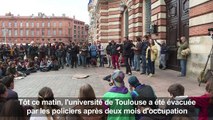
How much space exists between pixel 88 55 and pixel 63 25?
353ft

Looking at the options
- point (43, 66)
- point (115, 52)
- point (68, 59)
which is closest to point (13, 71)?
point (43, 66)

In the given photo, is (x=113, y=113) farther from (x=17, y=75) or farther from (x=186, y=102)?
(x=17, y=75)

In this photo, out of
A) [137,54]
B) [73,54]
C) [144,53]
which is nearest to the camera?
[144,53]

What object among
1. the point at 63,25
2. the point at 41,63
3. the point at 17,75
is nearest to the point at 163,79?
the point at 17,75

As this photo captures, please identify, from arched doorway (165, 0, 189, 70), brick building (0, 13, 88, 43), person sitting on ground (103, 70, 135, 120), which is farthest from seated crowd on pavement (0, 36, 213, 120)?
brick building (0, 13, 88, 43)

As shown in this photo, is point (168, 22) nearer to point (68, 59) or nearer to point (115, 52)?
point (115, 52)

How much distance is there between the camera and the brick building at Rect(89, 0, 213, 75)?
13.4 m

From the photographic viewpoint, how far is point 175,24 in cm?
1778

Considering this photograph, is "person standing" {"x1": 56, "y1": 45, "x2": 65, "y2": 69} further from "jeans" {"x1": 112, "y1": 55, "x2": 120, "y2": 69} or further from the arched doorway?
the arched doorway

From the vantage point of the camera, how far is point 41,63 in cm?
2258

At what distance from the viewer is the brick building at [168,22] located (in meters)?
13.4

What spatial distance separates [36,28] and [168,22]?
117264 mm

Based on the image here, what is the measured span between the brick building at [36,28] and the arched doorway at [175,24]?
362 ft

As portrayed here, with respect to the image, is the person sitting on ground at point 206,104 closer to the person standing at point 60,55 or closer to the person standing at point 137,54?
the person standing at point 137,54
